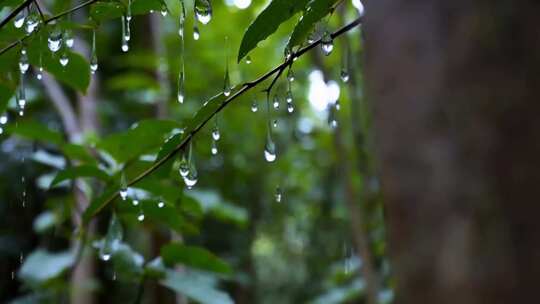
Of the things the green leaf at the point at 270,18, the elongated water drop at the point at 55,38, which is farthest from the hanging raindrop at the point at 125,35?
the green leaf at the point at 270,18

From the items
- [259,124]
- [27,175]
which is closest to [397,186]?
[27,175]

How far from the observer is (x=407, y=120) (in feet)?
1.21

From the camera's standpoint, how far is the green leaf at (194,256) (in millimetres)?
1110

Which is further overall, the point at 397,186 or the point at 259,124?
the point at 259,124

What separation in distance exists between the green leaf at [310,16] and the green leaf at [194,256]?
45 cm

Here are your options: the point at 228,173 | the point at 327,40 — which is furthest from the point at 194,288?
the point at 228,173

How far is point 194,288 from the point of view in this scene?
3.75 ft

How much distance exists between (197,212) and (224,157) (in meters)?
1.59

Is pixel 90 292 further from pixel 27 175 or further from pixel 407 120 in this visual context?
pixel 407 120

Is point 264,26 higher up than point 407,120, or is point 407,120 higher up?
point 264,26

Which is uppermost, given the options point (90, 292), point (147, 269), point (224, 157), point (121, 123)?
point (121, 123)

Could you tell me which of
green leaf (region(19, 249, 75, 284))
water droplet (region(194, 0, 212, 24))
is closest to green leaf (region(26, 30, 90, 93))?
water droplet (region(194, 0, 212, 24))

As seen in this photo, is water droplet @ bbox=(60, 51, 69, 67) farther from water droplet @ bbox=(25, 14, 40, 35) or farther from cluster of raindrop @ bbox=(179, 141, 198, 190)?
cluster of raindrop @ bbox=(179, 141, 198, 190)

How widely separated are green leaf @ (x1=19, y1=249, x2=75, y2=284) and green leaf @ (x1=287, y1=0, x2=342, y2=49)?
42.6 inches
